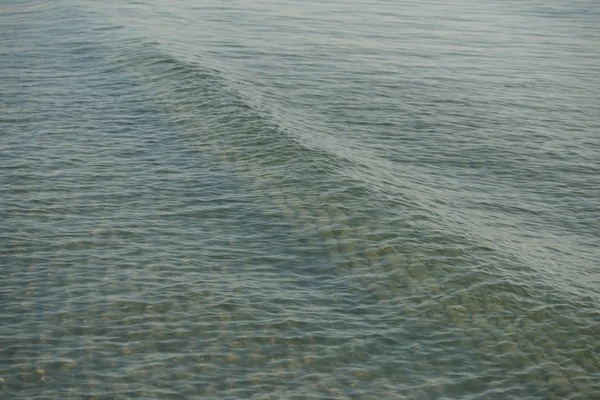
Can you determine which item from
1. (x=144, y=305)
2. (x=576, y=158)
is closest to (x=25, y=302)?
(x=144, y=305)

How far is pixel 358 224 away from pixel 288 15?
23262 millimetres

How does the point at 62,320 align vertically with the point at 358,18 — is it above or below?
below

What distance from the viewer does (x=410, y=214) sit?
1565cm

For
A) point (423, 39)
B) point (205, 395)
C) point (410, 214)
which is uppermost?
point (423, 39)

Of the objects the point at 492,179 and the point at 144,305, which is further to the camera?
the point at 492,179

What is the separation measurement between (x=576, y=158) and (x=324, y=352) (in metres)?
11.1

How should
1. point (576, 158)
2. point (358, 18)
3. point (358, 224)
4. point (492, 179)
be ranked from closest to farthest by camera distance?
1. point (358, 224)
2. point (492, 179)
3. point (576, 158)
4. point (358, 18)

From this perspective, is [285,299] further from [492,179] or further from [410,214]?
[492,179]

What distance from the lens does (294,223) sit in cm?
1537

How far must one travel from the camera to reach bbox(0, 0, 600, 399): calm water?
11109 mm

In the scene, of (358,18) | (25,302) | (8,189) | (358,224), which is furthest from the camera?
(358,18)

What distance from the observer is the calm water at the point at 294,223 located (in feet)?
36.4

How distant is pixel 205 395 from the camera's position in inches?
408

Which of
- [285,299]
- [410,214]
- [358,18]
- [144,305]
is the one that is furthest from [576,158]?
[358,18]
